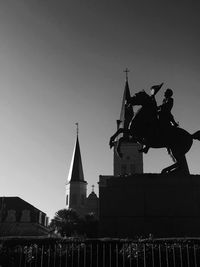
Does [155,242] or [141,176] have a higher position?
[141,176]

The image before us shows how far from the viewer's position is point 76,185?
259ft

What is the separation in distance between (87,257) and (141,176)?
430cm

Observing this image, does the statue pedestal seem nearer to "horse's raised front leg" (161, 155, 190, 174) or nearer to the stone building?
"horse's raised front leg" (161, 155, 190, 174)

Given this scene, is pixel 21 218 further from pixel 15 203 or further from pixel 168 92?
pixel 168 92

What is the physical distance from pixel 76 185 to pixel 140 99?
6720 centimetres

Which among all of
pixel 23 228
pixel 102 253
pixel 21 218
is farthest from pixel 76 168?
pixel 102 253

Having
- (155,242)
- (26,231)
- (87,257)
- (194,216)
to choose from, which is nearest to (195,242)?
(155,242)

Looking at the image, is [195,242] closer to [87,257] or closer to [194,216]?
[87,257]

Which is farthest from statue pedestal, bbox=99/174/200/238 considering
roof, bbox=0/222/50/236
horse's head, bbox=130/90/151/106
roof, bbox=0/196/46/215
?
roof, bbox=0/196/46/215

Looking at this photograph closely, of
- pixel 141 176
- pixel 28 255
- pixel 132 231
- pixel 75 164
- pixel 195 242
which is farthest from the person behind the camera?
pixel 75 164

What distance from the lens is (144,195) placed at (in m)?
11.9

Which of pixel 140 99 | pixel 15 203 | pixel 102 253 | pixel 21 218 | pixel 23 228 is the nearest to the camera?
pixel 102 253

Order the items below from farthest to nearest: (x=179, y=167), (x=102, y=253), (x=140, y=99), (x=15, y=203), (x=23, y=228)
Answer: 1. (x=15, y=203)
2. (x=23, y=228)
3. (x=140, y=99)
4. (x=179, y=167)
5. (x=102, y=253)

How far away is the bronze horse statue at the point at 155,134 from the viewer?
42.2 feet
